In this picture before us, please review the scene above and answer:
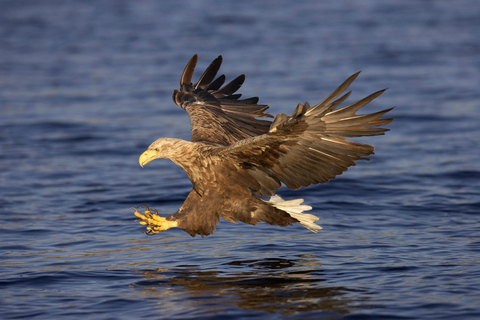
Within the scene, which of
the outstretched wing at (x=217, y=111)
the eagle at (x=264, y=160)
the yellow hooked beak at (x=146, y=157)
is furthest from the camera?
the outstretched wing at (x=217, y=111)

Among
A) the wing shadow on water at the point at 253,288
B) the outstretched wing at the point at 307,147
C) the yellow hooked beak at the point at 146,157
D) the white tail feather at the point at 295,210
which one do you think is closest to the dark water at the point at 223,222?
the wing shadow on water at the point at 253,288

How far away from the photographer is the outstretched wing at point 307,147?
5117 millimetres

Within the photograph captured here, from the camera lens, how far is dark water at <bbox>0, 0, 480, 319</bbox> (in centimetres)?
548

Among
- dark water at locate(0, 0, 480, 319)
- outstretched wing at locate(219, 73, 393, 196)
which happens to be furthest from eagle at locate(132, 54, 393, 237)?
dark water at locate(0, 0, 480, 319)

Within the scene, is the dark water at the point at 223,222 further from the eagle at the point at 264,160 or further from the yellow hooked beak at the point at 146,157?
the yellow hooked beak at the point at 146,157

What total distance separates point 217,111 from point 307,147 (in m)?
1.89

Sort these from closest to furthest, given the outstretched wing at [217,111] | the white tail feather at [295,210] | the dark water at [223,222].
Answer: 1. the dark water at [223,222]
2. the white tail feather at [295,210]
3. the outstretched wing at [217,111]

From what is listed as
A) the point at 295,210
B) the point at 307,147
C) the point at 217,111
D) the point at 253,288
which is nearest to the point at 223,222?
the point at 217,111

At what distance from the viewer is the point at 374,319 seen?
16.0 feet

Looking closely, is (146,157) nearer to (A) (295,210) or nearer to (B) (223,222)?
(A) (295,210)

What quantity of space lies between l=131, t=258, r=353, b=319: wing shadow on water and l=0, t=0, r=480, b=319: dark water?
20mm

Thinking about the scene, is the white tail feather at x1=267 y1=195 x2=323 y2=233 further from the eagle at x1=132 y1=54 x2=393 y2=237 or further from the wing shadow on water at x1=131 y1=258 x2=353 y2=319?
the wing shadow on water at x1=131 y1=258 x2=353 y2=319

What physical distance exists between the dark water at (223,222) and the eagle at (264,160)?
48 cm

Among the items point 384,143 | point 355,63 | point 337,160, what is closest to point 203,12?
point 355,63
